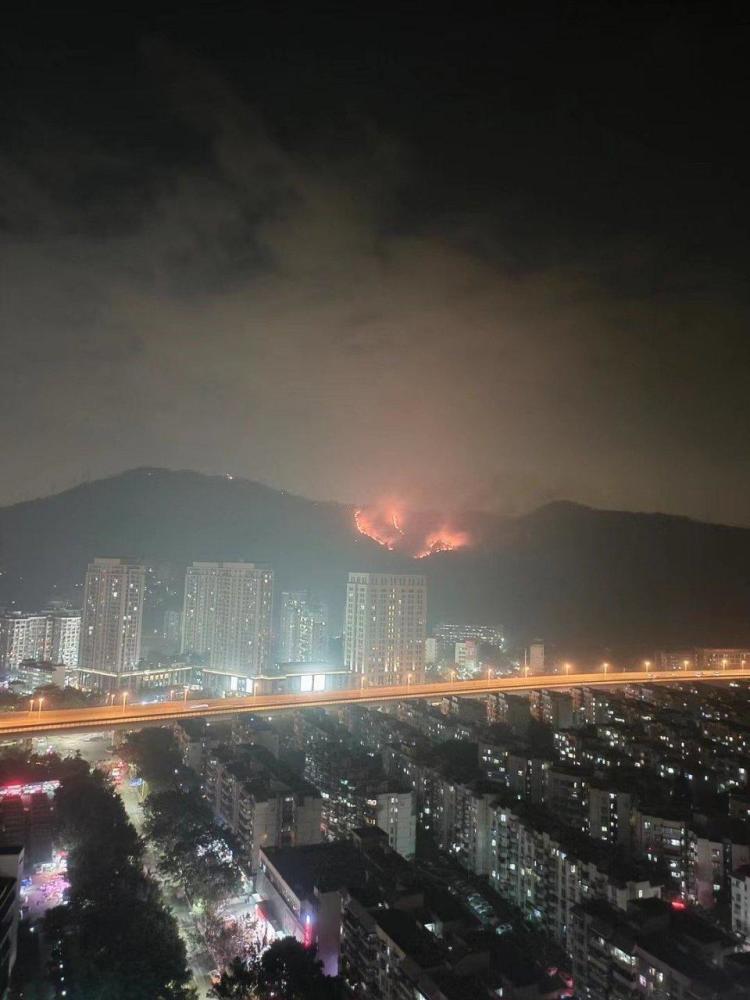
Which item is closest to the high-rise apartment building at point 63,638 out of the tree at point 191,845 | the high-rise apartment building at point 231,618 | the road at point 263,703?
the high-rise apartment building at point 231,618

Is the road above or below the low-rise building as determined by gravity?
above

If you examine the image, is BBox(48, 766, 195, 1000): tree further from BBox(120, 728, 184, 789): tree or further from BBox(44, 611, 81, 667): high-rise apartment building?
BBox(44, 611, 81, 667): high-rise apartment building

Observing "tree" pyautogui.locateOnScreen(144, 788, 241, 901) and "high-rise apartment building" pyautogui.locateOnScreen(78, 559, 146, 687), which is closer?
"tree" pyautogui.locateOnScreen(144, 788, 241, 901)

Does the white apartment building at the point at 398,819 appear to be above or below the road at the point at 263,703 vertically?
below

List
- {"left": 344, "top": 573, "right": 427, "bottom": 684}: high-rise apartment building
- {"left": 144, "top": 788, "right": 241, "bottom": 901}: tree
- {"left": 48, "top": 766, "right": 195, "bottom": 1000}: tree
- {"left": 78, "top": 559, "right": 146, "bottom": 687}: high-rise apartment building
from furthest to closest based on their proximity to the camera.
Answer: {"left": 78, "top": 559, "right": 146, "bottom": 687}: high-rise apartment building → {"left": 344, "top": 573, "right": 427, "bottom": 684}: high-rise apartment building → {"left": 144, "top": 788, "right": 241, "bottom": 901}: tree → {"left": 48, "top": 766, "right": 195, "bottom": 1000}: tree

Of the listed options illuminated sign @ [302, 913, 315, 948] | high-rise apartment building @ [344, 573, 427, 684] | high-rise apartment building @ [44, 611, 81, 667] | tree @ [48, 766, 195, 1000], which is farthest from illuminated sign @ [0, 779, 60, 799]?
high-rise apartment building @ [44, 611, 81, 667]

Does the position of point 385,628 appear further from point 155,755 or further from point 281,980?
point 281,980

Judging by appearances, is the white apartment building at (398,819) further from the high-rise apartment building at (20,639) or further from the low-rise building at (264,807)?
the high-rise apartment building at (20,639)

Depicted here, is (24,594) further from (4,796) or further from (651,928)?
(651,928)
